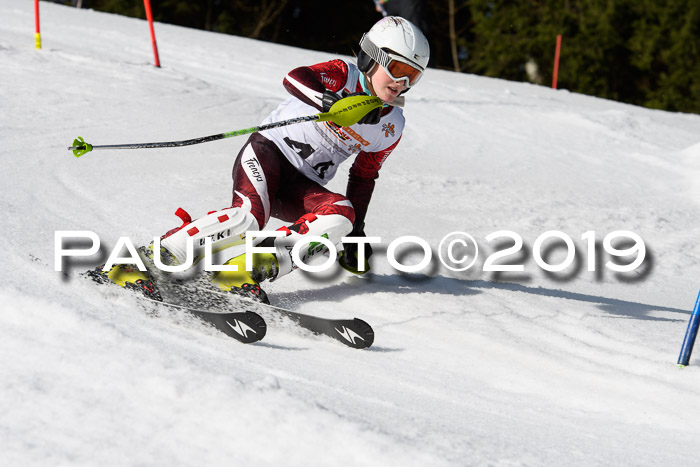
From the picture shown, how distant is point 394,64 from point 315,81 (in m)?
0.38

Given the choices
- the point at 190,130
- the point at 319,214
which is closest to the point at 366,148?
the point at 319,214

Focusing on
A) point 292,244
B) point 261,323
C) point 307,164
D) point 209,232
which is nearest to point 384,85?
point 307,164

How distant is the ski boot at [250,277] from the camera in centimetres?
349

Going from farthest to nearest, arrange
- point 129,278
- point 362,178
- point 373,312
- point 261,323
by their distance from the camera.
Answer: point 362,178 < point 373,312 < point 129,278 < point 261,323

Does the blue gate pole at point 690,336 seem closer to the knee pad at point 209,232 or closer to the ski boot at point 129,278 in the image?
the knee pad at point 209,232

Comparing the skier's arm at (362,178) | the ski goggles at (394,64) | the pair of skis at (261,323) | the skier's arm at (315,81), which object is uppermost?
the ski goggles at (394,64)

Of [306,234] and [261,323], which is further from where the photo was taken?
[306,234]

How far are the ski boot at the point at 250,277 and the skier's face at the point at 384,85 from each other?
914 mm

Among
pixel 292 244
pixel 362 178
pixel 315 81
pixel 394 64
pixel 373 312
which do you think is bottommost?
pixel 373 312

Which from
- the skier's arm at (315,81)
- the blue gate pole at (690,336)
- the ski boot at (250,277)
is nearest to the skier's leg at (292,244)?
the ski boot at (250,277)

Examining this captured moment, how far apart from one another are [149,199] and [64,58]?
473 centimetres

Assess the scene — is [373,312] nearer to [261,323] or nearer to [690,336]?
[261,323]

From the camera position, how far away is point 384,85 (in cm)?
370

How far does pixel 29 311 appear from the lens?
8.96 feet
